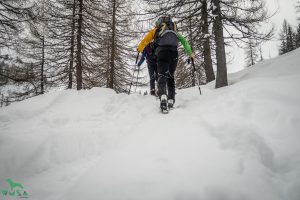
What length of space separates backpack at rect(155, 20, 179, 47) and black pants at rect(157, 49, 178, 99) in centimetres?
19

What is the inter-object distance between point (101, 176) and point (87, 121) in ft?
7.48

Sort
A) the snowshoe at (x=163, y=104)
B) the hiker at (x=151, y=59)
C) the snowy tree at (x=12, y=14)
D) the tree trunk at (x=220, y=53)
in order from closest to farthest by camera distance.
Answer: the snowshoe at (x=163, y=104) → the tree trunk at (x=220, y=53) → the hiker at (x=151, y=59) → the snowy tree at (x=12, y=14)

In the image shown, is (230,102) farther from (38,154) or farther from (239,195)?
(38,154)

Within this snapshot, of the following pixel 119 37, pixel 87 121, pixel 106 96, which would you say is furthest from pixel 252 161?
pixel 119 37

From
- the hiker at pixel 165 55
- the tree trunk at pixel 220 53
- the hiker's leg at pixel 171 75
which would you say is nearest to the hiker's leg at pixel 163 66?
the hiker at pixel 165 55

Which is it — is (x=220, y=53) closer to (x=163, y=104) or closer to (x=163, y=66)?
(x=163, y=66)

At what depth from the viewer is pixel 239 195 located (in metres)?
1.36

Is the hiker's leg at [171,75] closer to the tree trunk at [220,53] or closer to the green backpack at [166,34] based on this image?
the green backpack at [166,34]

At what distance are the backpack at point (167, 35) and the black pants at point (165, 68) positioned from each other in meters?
0.19
